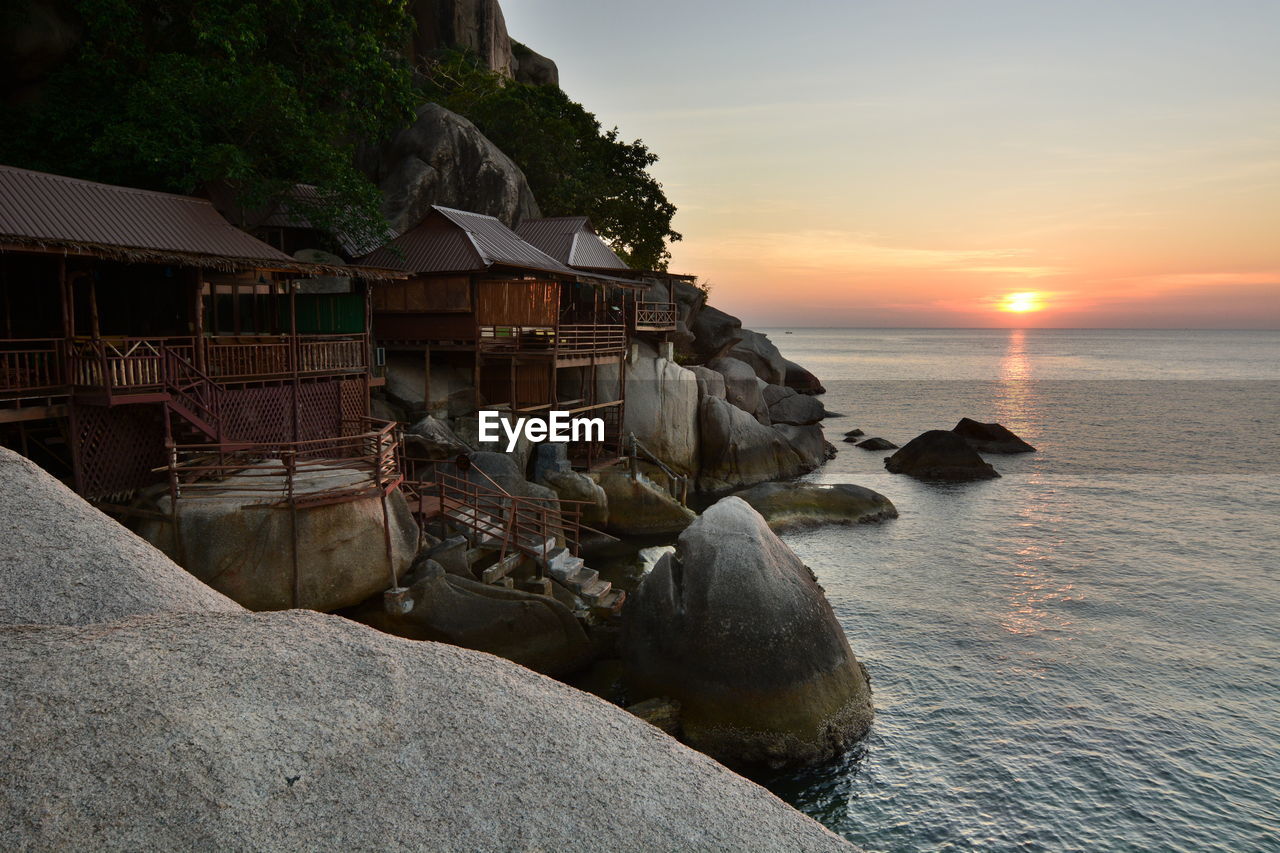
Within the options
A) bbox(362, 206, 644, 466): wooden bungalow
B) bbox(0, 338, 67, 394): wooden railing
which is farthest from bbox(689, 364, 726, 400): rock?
bbox(0, 338, 67, 394): wooden railing

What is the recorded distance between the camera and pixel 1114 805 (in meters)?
15.0

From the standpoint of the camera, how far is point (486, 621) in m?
16.7

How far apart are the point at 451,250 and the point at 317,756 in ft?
92.3

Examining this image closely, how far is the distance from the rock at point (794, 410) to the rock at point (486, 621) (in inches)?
1792

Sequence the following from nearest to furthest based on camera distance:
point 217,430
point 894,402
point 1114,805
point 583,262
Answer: point 1114,805
point 217,430
point 583,262
point 894,402

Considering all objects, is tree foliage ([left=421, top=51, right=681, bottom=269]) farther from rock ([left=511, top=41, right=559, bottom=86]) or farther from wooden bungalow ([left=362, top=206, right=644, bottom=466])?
wooden bungalow ([left=362, top=206, right=644, bottom=466])

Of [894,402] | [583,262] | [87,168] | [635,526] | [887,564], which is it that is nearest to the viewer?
[87,168]

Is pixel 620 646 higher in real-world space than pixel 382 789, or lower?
lower

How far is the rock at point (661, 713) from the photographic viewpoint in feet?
49.7

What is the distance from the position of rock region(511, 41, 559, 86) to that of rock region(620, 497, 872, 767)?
6276 cm

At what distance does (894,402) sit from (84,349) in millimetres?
81776

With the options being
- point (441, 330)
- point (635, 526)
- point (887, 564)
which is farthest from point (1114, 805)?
point (441, 330)

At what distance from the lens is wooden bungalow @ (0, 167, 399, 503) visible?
17203mm

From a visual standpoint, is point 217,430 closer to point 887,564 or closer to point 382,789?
point 382,789
